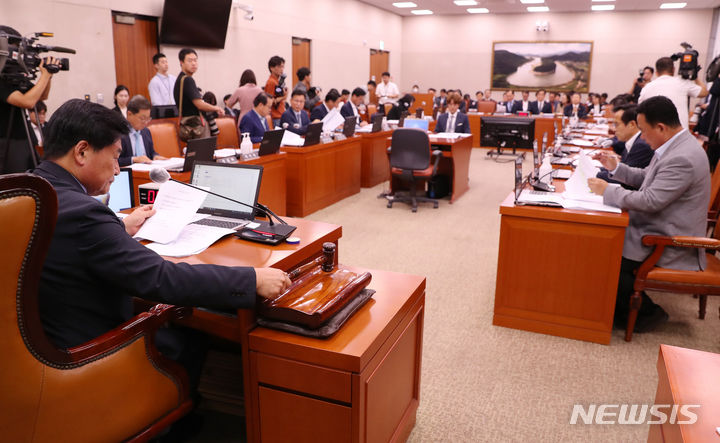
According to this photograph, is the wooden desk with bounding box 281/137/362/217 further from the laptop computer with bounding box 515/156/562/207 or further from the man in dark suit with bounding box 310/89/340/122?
the laptop computer with bounding box 515/156/562/207

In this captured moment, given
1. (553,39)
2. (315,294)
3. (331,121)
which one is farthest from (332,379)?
(553,39)

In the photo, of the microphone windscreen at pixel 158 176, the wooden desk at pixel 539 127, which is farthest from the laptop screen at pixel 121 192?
the wooden desk at pixel 539 127

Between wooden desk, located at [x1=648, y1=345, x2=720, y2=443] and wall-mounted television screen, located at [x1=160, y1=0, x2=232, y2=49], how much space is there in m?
7.43

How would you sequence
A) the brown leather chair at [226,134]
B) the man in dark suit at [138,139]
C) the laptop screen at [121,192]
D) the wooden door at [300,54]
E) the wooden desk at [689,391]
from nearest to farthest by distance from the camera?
the wooden desk at [689,391], the laptop screen at [121,192], the man in dark suit at [138,139], the brown leather chair at [226,134], the wooden door at [300,54]

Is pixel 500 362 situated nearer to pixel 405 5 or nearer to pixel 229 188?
→ pixel 229 188

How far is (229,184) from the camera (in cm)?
219

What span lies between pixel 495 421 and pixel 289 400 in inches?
40.8

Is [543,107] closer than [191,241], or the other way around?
[191,241]

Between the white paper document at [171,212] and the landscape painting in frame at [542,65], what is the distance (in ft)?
47.6

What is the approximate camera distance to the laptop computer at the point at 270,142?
455 cm

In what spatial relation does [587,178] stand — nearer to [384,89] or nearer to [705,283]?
[705,283]

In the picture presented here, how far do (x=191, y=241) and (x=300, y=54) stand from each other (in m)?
9.62

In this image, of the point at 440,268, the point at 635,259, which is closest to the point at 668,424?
the point at 635,259

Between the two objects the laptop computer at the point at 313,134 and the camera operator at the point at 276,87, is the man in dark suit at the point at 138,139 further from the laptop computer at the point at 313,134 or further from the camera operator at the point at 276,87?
the camera operator at the point at 276,87
